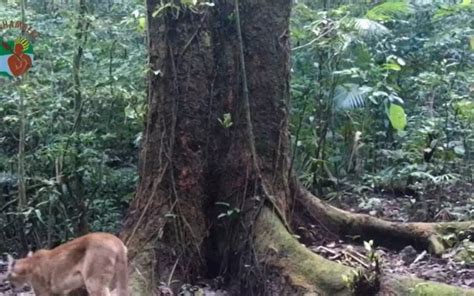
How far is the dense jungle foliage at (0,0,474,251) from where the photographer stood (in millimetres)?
8367

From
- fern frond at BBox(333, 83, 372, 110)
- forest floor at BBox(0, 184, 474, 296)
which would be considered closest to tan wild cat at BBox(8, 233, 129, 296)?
forest floor at BBox(0, 184, 474, 296)

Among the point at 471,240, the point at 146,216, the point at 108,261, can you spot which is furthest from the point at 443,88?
the point at 108,261

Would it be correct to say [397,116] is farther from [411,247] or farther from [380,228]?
[411,247]

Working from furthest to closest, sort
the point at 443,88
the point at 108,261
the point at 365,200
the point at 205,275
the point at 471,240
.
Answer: the point at 443,88 < the point at 365,200 < the point at 471,240 < the point at 205,275 < the point at 108,261

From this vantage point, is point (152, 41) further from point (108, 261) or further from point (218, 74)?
point (108, 261)

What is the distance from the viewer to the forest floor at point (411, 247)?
627 centimetres

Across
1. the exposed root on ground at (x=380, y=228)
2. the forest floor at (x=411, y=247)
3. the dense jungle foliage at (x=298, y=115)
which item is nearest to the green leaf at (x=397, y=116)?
the dense jungle foliage at (x=298, y=115)

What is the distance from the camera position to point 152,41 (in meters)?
6.52

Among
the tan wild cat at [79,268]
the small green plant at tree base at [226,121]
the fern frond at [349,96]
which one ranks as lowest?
the tan wild cat at [79,268]

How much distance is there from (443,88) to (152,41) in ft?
19.6

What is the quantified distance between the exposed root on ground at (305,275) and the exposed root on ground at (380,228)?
3.04 ft

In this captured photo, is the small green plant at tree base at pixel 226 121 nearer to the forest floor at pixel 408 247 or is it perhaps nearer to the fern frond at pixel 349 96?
the forest floor at pixel 408 247

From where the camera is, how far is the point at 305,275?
225 inches

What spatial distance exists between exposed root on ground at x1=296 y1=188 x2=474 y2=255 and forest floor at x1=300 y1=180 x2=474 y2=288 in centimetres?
A: 9
